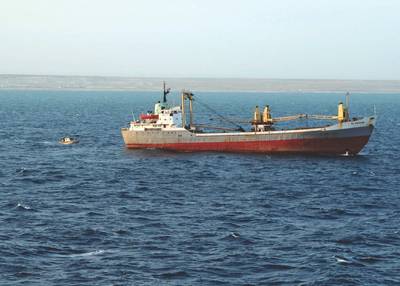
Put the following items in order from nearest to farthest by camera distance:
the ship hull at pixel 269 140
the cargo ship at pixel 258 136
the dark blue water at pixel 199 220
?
the dark blue water at pixel 199 220, the ship hull at pixel 269 140, the cargo ship at pixel 258 136

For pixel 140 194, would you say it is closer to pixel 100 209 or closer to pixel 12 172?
pixel 100 209

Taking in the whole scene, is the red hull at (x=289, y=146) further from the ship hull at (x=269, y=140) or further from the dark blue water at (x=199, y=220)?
the dark blue water at (x=199, y=220)

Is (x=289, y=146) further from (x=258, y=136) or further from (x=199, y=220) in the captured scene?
(x=199, y=220)

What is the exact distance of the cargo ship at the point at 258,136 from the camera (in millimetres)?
101194

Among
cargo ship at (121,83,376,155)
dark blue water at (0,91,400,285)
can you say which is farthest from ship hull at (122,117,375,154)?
dark blue water at (0,91,400,285)

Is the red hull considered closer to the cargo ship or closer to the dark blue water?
the cargo ship

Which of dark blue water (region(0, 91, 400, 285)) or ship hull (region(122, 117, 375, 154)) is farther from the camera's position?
ship hull (region(122, 117, 375, 154))

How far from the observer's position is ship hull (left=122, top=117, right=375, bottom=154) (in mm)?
101062

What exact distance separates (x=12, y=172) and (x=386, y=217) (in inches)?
1904

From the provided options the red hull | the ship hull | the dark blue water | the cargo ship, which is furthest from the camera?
the red hull

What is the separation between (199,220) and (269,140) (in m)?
47.7

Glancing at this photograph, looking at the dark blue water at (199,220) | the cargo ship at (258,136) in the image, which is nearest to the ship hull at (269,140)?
the cargo ship at (258,136)

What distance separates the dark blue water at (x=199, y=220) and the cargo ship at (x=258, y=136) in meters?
2.93

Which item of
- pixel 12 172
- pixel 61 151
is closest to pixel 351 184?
pixel 12 172
